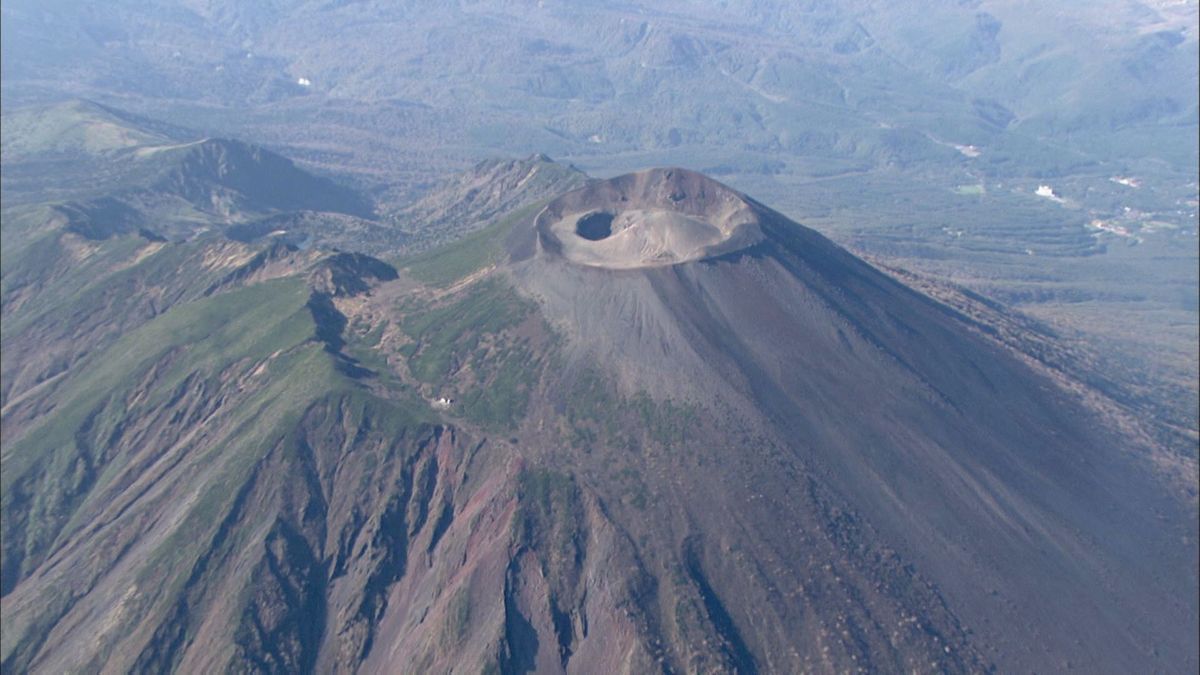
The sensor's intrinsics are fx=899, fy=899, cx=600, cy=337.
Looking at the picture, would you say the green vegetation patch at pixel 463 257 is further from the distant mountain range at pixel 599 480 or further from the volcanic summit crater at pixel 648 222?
the volcanic summit crater at pixel 648 222

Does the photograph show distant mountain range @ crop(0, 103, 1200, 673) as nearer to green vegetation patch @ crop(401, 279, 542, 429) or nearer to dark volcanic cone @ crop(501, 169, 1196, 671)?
dark volcanic cone @ crop(501, 169, 1196, 671)

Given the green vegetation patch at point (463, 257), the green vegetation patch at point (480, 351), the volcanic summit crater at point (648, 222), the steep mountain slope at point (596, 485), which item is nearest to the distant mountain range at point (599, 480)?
the steep mountain slope at point (596, 485)

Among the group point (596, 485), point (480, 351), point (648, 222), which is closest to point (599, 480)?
point (596, 485)

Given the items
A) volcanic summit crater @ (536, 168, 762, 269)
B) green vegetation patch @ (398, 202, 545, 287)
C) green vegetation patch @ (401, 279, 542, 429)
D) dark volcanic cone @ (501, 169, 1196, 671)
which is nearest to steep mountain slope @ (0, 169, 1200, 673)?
dark volcanic cone @ (501, 169, 1196, 671)

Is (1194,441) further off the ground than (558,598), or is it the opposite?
(558,598)

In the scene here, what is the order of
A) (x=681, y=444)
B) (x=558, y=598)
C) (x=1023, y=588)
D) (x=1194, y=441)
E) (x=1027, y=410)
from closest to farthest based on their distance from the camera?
(x=558, y=598) → (x=1023, y=588) → (x=681, y=444) → (x=1027, y=410) → (x=1194, y=441)

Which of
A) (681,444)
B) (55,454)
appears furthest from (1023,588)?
(55,454)

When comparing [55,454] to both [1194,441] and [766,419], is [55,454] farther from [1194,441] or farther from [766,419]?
[1194,441]
